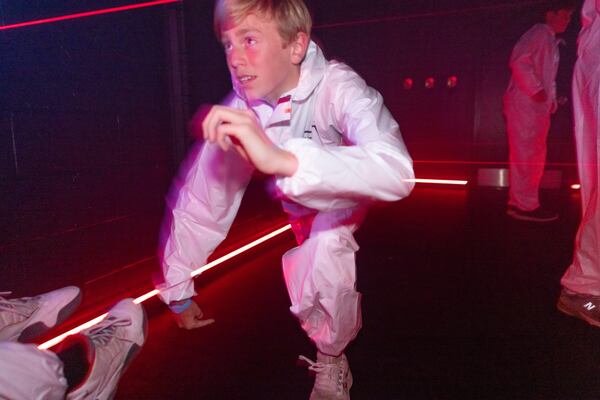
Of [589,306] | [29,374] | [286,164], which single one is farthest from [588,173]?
[29,374]

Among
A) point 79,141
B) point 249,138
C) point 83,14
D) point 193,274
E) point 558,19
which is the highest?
point 83,14

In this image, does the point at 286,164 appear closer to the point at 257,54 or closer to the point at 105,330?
the point at 257,54

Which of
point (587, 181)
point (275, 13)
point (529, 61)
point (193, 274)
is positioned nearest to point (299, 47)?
point (275, 13)

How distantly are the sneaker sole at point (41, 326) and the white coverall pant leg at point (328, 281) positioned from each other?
726mm

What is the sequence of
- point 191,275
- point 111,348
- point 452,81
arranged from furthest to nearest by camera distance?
point 452,81
point 191,275
point 111,348

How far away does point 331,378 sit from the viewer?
47.1 inches

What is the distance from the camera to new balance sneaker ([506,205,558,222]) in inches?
124

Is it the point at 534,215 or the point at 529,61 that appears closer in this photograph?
the point at 529,61

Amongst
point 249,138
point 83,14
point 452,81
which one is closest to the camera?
point 249,138

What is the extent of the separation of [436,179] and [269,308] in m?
3.86

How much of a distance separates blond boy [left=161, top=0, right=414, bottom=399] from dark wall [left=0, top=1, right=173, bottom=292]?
3.15 ft

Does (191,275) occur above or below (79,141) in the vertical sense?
below

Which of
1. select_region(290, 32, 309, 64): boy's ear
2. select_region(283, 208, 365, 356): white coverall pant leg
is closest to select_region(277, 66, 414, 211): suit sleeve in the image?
select_region(283, 208, 365, 356): white coverall pant leg

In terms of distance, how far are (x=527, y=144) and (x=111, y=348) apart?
323 cm
